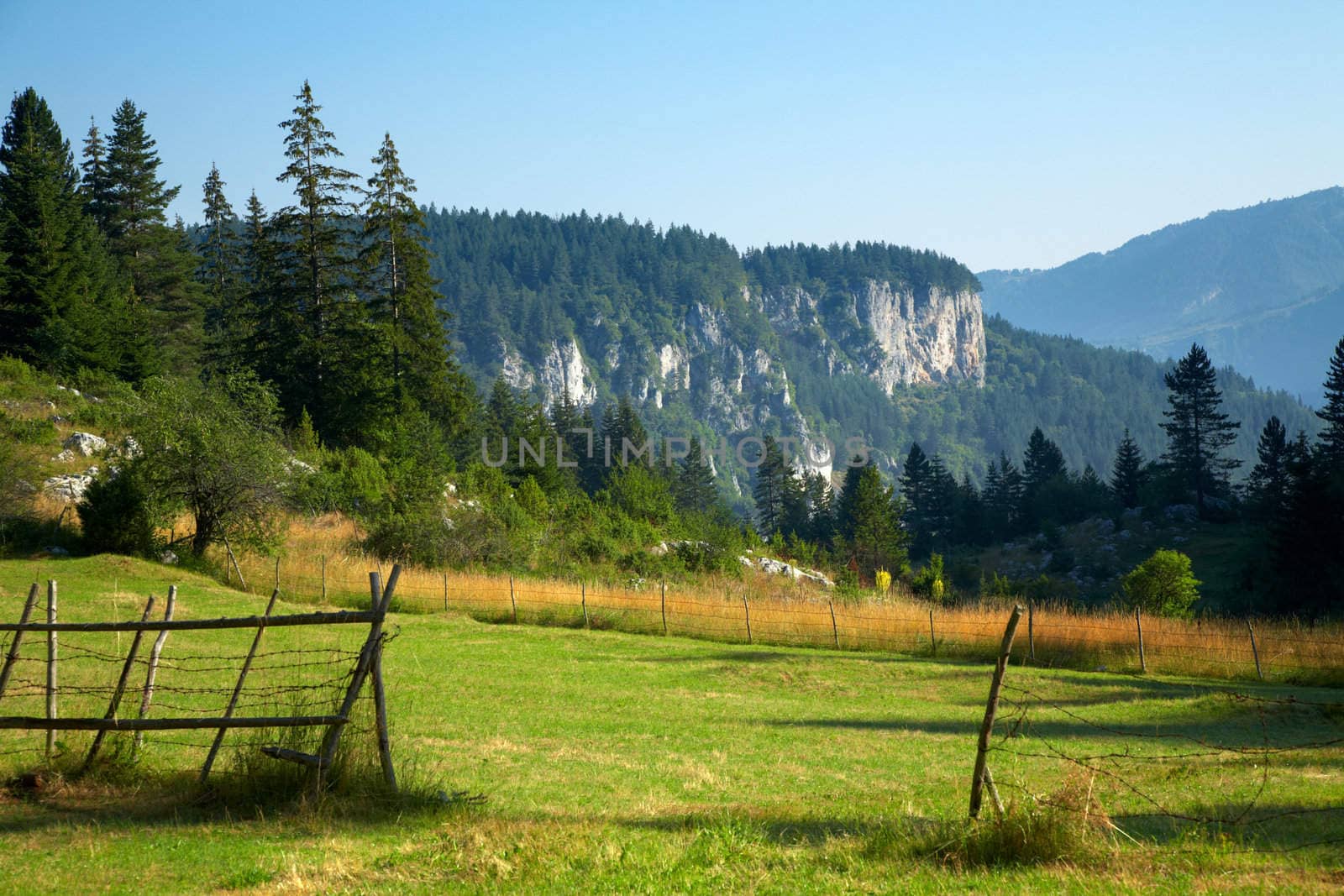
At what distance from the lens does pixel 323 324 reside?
54500 mm

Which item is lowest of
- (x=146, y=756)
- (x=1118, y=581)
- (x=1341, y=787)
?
(x=1118, y=581)

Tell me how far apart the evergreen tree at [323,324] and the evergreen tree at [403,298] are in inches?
45.9

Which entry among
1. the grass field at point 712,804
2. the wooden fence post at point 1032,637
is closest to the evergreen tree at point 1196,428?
the wooden fence post at point 1032,637

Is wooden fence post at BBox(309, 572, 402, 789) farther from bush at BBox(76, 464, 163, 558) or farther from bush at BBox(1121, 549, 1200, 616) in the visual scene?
bush at BBox(1121, 549, 1200, 616)

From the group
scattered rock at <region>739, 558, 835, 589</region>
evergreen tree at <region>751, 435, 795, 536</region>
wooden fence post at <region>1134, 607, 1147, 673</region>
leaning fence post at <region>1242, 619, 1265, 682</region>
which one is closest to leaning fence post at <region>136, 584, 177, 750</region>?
wooden fence post at <region>1134, 607, 1147, 673</region>

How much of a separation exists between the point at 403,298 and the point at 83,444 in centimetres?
1939

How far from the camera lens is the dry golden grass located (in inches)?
957

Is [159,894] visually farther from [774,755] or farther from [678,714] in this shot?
[678,714]

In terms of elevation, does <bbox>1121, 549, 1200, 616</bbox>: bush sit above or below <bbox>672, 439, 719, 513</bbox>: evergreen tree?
below

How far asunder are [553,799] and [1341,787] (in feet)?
26.4

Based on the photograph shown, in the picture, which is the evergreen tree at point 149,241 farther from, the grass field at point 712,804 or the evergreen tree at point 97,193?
the grass field at point 712,804

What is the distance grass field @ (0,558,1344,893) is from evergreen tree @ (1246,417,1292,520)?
62.9 meters

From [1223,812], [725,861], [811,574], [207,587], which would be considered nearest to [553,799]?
[725,861]

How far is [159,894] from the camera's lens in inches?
280
